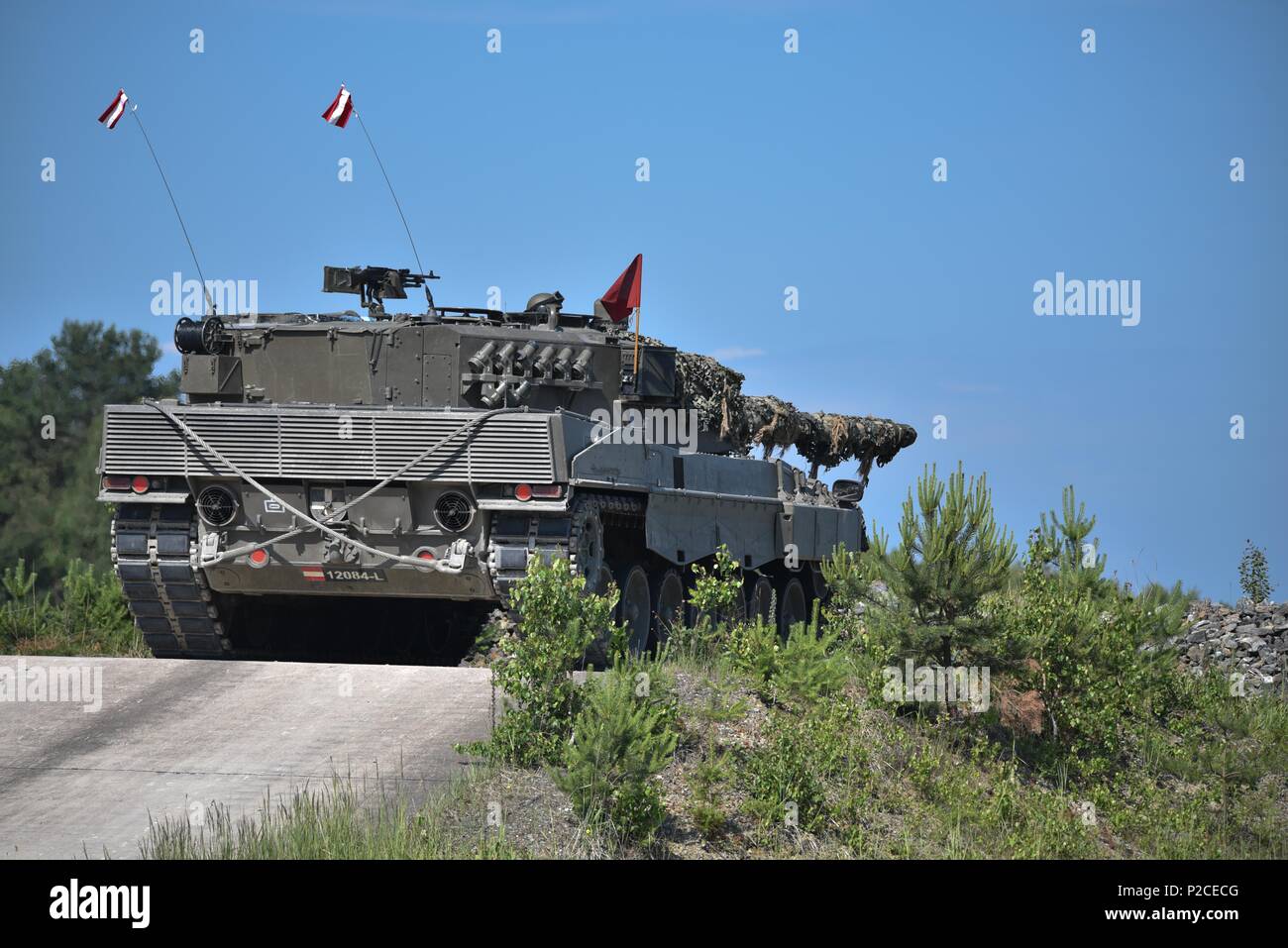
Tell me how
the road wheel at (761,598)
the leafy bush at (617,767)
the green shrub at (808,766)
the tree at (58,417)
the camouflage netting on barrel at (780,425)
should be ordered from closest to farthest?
the leafy bush at (617,767)
the green shrub at (808,766)
the road wheel at (761,598)
the camouflage netting on barrel at (780,425)
the tree at (58,417)

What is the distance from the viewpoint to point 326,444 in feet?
47.9

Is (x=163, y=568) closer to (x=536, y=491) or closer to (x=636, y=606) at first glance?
(x=536, y=491)

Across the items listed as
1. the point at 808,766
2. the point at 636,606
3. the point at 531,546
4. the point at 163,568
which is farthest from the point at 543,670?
the point at 636,606

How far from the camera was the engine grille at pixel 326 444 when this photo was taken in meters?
14.3

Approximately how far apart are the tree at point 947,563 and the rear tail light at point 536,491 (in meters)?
2.60

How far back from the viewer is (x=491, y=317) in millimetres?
16797

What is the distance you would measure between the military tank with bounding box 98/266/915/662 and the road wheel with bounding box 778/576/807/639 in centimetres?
236

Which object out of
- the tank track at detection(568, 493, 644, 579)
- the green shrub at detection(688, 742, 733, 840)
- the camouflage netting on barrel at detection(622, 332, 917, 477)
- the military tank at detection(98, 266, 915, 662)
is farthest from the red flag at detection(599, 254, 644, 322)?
the camouflage netting on barrel at detection(622, 332, 917, 477)

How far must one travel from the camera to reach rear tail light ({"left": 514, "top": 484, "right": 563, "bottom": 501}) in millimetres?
14273

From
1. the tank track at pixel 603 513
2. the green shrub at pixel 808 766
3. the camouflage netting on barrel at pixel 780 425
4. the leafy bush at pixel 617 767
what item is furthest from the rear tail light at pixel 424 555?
the camouflage netting on barrel at pixel 780 425

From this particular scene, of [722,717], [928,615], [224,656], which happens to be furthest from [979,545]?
[224,656]

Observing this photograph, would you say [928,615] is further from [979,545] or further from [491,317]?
[491,317]

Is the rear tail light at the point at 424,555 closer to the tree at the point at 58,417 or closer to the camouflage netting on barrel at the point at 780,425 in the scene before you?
the camouflage netting on barrel at the point at 780,425

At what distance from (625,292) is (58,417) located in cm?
3599
